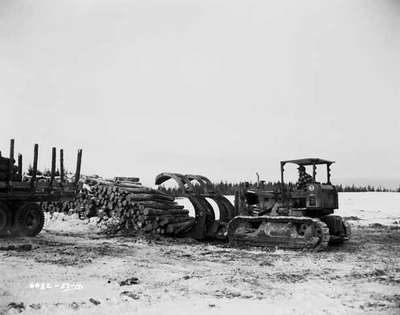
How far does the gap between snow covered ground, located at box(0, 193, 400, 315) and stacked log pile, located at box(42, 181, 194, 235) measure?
1.34 metres

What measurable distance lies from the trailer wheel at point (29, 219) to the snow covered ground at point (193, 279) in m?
0.79

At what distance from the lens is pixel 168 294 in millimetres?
6379

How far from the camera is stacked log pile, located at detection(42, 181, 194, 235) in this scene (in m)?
14.0

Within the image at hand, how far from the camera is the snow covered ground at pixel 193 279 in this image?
5.75 meters

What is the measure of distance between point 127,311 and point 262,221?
7338 millimetres

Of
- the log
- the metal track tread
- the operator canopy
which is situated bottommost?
the metal track tread

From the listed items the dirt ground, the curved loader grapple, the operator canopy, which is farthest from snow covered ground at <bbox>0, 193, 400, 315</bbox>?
the operator canopy

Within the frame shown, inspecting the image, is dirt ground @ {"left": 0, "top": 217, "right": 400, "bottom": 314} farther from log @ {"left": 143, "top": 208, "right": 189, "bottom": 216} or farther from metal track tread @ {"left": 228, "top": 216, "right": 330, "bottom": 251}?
log @ {"left": 143, "top": 208, "right": 189, "bottom": 216}

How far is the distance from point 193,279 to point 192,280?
0.26 ft

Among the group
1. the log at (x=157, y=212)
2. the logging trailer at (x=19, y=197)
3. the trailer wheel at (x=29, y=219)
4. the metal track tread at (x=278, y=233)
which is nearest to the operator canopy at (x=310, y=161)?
the metal track tread at (x=278, y=233)

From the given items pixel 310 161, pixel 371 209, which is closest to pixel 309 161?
pixel 310 161

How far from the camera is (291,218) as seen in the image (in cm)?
1184

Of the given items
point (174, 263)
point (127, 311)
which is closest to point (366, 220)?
point (174, 263)

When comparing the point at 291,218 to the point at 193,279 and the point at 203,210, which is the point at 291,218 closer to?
the point at 203,210
